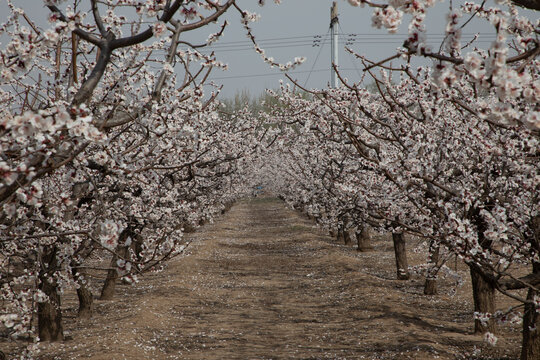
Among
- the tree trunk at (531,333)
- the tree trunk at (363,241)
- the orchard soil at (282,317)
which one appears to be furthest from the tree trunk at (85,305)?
the tree trunk at (363,241)

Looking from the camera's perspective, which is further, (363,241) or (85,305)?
(363,241)

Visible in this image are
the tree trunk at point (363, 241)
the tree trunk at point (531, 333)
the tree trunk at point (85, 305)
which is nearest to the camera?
the tree trunk at point (531, 333)

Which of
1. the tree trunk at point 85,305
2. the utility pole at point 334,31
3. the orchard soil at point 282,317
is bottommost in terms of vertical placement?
the orchard soil at point 282,317

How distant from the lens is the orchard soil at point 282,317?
10.6 m

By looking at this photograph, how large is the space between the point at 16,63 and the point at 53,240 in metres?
4.60

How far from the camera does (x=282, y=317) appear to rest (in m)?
14.0

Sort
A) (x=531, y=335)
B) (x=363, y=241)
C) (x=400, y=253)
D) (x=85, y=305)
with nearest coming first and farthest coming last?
(x=531, y=335) → (x=85, y=305) → (x=400, y=253) → (x=363, y=241)

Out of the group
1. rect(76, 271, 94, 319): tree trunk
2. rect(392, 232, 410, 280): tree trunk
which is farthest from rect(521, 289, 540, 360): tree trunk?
rect(76, 271, 94, 319): tree trunk

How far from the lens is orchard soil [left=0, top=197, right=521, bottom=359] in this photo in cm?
1058

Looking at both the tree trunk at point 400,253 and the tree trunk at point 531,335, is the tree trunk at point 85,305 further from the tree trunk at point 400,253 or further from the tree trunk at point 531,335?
the tree trunk at point 531,335

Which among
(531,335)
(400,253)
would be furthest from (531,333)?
(400,253)

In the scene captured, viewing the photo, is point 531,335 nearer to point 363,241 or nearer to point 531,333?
point 531,333

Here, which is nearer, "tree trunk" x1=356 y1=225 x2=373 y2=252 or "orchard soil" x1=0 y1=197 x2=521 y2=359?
"orchard soil" x1=0 y1=197 x2=521 y2=359

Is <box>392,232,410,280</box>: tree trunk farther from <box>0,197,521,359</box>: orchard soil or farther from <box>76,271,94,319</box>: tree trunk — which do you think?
<box>76,271,94,319</box>: tree trunk
